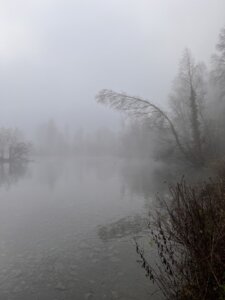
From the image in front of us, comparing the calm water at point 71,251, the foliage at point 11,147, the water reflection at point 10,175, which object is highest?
the foliage at point 11,147

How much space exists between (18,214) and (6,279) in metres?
6.39

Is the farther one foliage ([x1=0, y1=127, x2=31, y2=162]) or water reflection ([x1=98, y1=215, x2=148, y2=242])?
foliage ([x1=0, y1=127, x2=31, y2=162])

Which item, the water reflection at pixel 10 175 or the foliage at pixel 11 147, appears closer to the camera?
the water reflection at pixel 10 175

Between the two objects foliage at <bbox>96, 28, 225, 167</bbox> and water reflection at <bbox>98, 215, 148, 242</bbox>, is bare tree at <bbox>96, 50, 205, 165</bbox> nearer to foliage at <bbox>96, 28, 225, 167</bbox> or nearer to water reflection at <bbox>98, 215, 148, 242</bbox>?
foliage at <bbox>96, 28, 225, 167</bbox>

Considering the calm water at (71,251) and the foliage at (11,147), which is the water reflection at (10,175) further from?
the foliage at (11,147)

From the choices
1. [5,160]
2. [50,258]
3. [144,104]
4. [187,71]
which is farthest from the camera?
[5,160]

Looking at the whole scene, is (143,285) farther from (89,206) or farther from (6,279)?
(89,206)

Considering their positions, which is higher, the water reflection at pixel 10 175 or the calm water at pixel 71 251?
the water reflection at pixel 10 175

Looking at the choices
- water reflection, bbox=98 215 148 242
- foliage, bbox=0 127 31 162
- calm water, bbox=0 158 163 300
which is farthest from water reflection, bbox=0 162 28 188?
foliage, bbox=0 127 31 162

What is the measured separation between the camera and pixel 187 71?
89.8ft

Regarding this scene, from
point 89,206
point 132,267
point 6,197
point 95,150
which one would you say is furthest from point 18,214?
point 95,150

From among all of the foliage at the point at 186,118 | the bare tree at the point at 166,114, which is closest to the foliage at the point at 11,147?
the foliage at the point at 186,118

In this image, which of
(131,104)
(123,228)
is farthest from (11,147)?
(123,228)

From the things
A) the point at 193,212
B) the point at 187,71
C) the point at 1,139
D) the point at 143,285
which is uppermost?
the point at 187,71
